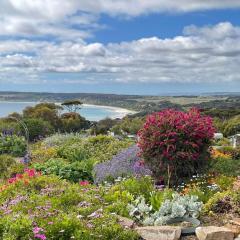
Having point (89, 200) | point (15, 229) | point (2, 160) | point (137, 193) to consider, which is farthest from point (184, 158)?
point (2, 160)

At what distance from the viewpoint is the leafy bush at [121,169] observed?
12.5 metres

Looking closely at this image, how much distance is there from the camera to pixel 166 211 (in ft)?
24.6

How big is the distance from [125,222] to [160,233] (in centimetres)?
59

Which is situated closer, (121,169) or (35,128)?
(121,169)

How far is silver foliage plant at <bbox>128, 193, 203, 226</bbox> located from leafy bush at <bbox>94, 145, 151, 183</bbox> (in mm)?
4572

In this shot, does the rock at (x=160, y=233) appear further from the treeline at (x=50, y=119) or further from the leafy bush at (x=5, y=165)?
the treeline at (x=50, y=119)

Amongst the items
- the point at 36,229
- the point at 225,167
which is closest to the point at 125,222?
the point at 36,229

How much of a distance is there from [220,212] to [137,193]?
58.1 inches

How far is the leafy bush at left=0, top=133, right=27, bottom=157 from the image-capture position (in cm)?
2320

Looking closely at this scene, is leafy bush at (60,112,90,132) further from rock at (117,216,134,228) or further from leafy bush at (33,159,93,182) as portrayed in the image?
rock at (117,216,134,228)

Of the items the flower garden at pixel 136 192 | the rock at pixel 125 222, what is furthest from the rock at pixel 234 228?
the rock at pixel 125 222

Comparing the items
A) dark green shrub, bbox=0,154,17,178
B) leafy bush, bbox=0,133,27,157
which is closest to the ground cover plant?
dark green shrub, bbox=0,154,17,178

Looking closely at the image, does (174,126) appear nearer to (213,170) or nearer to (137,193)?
(213,170)

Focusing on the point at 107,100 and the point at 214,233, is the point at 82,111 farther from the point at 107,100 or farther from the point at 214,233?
the point at 214,233
